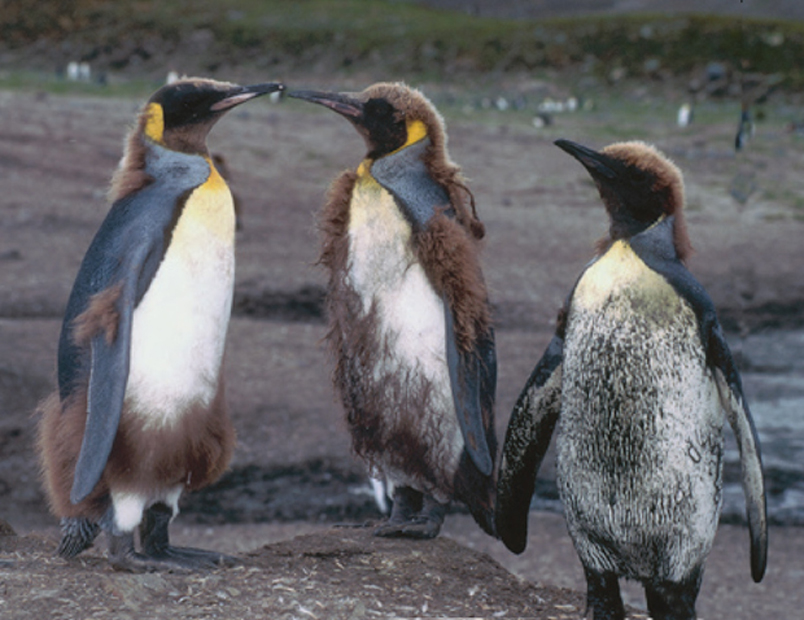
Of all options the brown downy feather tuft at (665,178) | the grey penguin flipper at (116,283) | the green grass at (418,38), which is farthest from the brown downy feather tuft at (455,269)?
the green grass at (418,38)

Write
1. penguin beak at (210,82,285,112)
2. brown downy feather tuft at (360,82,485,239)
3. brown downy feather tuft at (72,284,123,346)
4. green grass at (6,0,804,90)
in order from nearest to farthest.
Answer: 1. brown downy feather tuft at (72,284,123,346)
2. penguin beak at (210,82,285,112)
3. brown downy feather tuft at (360,82,485,239)
4. green grass at (6,0,804,90)

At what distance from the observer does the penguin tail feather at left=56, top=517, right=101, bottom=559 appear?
3.07 meters

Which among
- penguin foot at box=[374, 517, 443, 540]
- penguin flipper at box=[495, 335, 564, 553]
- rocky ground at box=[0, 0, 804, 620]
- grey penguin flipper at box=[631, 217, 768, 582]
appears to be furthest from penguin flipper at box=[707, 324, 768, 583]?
penguin foot at box=[374, 517, 443, 540]

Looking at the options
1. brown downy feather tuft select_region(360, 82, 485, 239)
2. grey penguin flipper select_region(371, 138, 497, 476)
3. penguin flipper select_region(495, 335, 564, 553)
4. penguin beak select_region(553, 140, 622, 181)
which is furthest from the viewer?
brown downy feather tuft select_region(360, 82, 485, 239)

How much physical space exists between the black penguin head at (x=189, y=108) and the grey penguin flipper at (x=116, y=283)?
0.04 metres

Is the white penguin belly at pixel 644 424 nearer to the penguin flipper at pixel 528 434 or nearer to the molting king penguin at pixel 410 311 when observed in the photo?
the penguin flipper at pixel 528 434

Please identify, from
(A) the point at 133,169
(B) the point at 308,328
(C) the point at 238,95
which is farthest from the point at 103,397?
(B) the point at 308,328

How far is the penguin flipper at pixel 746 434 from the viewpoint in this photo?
9.10ft

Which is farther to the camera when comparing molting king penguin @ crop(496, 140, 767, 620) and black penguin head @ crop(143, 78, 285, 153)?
black penguin head @ crop(143, 78, 285, 153)

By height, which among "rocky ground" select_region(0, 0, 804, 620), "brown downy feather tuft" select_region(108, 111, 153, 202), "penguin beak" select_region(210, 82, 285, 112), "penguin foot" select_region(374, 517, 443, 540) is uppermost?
"penguin beak" select_region(210, 82, 285, 112)

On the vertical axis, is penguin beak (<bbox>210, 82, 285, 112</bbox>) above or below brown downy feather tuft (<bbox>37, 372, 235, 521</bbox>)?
above

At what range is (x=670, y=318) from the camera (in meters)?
2.77

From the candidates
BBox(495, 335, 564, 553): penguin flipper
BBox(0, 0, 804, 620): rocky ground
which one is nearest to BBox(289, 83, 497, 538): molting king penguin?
BBox(495, 335, 564, 553): penguin flipper

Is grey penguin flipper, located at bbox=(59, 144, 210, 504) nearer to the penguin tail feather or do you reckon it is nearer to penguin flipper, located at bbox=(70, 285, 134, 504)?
penguin flipper, located at bbox=(70, 285, 134, 504)
